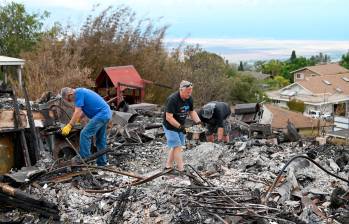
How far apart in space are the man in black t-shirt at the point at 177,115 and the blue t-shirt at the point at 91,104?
1.04 m

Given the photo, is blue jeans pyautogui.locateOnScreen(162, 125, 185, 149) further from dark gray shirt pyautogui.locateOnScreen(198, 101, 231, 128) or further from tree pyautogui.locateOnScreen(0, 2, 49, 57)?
tree pyautogui.locateOnScreen(0, 2, 49, 57)

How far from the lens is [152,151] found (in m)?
9.30

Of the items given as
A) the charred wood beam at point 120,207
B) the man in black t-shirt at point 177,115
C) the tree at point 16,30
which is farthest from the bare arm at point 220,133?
the tree at point 16,30

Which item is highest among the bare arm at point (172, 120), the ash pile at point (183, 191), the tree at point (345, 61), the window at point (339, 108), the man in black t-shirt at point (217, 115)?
the bare arm at point (172, 120)

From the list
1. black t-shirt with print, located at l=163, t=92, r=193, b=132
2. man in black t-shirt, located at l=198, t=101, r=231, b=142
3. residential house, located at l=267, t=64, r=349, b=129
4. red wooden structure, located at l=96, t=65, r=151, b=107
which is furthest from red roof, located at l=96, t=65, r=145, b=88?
residential house, located at l=267, t=64, r=349, b=129

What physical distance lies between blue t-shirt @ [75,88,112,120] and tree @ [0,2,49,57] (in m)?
19.5

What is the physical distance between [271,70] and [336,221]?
7620 centimetres

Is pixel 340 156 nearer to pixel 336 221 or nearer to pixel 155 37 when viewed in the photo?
pixel 336 221

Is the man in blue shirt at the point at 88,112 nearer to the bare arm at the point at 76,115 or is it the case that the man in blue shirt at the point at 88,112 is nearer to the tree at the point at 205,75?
the bare arm at the point at 76,115

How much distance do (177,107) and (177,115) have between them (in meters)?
0.13

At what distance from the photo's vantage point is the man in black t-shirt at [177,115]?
7.18 meters

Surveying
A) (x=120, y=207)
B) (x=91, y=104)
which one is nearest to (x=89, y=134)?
(x=91, y=104)

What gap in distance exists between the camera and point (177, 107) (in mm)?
7285

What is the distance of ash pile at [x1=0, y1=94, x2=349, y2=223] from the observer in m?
5.84
